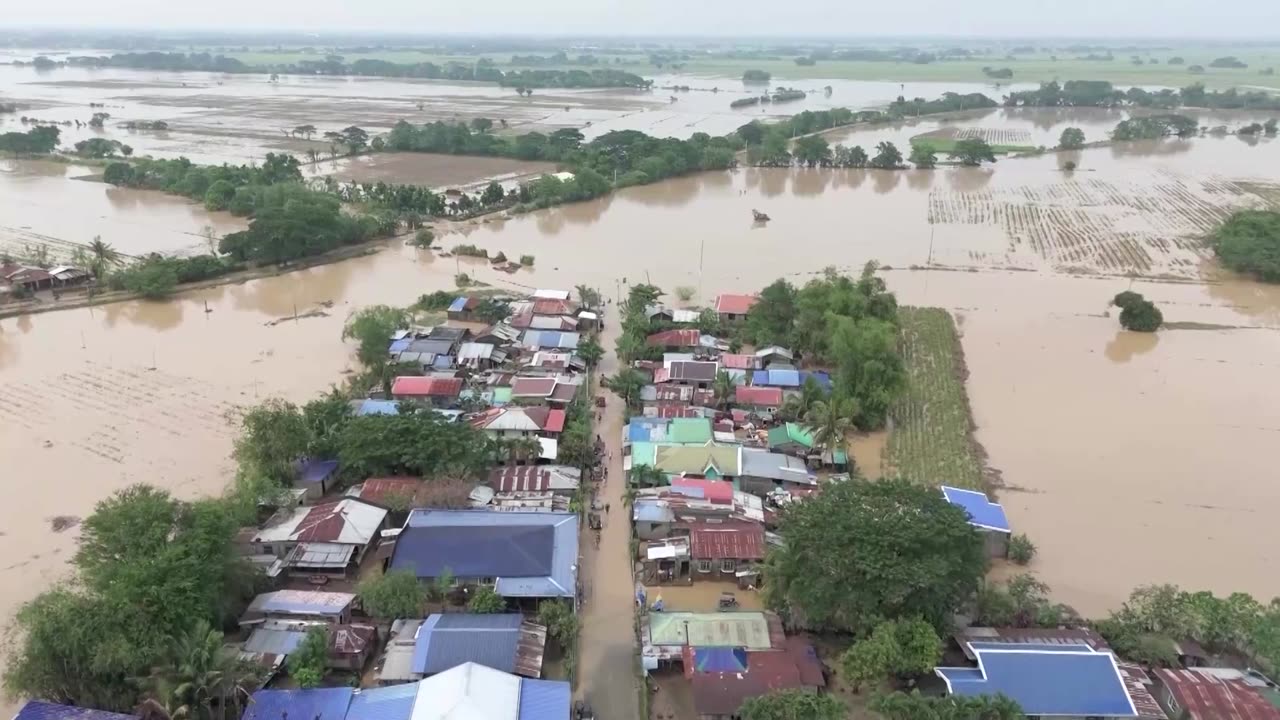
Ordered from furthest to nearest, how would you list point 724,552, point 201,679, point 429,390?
point 429,390 < point 724,552 < point 201,679

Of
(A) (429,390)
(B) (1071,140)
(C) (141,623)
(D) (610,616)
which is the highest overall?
(B) (1071,140)

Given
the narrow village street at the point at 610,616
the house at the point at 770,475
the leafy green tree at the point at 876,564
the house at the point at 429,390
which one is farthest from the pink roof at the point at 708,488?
the house at the point at 429,390

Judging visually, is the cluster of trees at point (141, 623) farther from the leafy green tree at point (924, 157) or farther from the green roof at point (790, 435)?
the leafy green tree at point (924, 157)

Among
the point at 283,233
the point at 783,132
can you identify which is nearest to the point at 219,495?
the point at 283,233

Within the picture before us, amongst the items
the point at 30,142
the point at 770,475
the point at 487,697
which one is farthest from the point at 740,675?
the point at 30,142

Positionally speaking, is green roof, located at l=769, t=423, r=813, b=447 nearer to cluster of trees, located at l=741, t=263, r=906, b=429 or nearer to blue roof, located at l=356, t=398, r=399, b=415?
cluster of trees, located at l=741, t=263, r=906, b=429

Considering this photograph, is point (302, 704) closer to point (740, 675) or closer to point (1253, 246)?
point (740, 675)

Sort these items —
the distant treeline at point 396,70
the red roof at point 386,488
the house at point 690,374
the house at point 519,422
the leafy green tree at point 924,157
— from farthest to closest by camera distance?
the distant treeline at point 396,70 < the leafy green tree at point 924,157 < the house at point 690,374 < the house at point 519,422 < the red roof at point 386,488
